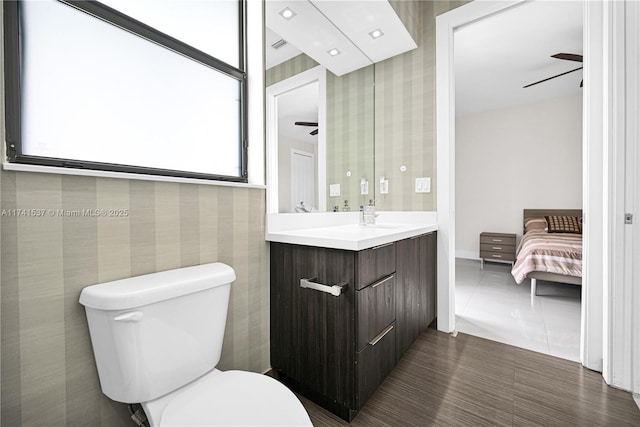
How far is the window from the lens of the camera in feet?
2.71

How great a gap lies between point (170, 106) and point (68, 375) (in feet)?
3.38

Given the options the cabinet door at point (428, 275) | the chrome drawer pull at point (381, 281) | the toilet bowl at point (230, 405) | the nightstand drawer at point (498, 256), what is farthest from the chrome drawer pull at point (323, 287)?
the nightstand drawer at point (498, 256)

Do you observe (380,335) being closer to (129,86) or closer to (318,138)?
(318,138)

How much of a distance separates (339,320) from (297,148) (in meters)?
1.10

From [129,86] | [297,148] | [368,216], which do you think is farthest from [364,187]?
[129,86]

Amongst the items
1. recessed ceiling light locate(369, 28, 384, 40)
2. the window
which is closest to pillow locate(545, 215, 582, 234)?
recessed ceiling light locate(369, 28, 384, 40)

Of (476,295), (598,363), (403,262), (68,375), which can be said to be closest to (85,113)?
(68,375)

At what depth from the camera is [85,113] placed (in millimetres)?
943

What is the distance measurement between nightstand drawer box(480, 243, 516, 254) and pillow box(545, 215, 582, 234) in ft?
2.10

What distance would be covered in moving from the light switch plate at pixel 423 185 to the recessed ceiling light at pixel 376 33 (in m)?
1.11

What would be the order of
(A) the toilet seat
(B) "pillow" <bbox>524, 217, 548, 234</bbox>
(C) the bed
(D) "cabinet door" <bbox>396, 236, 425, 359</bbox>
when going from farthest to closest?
(B) "pillow" <bbox>524, 217, 548, 234</bbox> → (C) the bed → (D) "cabinet door" <bbox>396, 236, 425, 359</bbox> → (A) the toilet seat

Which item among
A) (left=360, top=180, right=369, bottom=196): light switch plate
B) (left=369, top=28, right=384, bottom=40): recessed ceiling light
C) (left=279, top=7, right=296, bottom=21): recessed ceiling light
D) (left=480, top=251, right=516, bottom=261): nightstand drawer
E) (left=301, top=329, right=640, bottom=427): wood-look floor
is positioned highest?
(left=369, top=28, right=384, bottom=40): recessed ceiling light

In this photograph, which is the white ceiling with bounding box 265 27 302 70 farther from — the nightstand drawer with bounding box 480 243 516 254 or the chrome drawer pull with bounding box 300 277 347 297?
the nightstand drawer with bounding box 480 243 516 254

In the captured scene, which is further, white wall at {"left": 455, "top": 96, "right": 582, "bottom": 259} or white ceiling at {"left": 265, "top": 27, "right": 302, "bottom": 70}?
white wall at {"left": 455, "top": 96, "right": 582, "bottom": 259}
